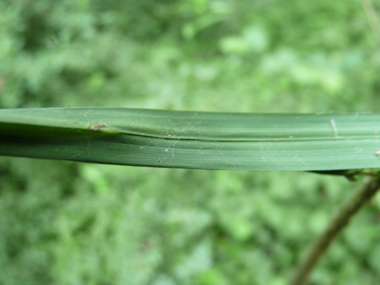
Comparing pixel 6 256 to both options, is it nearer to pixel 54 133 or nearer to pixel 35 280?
pixel 35 280

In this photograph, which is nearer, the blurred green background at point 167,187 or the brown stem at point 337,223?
the brown stem at point 337,223

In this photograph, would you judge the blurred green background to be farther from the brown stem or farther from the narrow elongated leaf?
the narrow elongated leaf

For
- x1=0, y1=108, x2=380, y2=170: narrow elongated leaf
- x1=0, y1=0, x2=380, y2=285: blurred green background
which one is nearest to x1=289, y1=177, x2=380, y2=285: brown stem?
x1=0, y1=108, x2=380, y2=170: narrow elongated leaf

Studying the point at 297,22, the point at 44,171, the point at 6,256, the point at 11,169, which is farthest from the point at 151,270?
the point at 297,22

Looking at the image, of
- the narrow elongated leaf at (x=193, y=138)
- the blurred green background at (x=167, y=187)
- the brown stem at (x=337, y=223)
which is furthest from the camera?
the blurred green background at (x=167, y=187)

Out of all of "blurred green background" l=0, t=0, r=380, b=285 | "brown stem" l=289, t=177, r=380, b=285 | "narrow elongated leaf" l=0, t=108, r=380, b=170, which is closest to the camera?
"narrow elongated leaf" l=0, t=108, r=380, b=170

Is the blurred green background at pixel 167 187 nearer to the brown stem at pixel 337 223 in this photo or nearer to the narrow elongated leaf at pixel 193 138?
the brown stem at pixel 337 223

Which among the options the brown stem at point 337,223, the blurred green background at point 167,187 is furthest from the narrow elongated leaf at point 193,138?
the blurred green background at point 167,187
